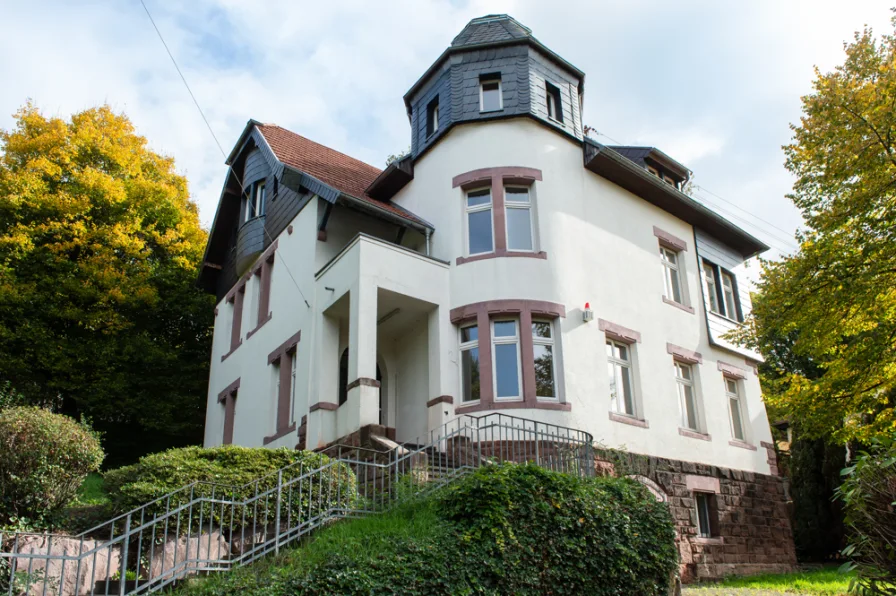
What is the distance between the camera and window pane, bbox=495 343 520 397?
15.1 meters

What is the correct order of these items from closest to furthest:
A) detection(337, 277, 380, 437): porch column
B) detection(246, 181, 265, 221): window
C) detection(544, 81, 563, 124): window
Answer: detection(337, 277, 380, 437): porch column < detection(544, 81, 563, 124): window < detection(246, 181, 265, 221): window

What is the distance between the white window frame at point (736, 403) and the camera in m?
19.4

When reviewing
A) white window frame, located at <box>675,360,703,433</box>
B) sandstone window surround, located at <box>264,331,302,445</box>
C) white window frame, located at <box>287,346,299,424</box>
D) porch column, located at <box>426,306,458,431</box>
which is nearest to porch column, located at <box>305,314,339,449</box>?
sandstone window surround, located at <box>264,331,302,445</box>

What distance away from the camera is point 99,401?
23.4m

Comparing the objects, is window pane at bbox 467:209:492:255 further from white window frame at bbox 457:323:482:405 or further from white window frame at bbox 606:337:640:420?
white window frame at bbox 606:337:640:420

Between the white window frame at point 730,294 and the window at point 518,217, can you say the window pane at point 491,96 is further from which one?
the white window frame at point 730,294

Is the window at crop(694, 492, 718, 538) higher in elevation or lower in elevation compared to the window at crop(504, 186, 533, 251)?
lower

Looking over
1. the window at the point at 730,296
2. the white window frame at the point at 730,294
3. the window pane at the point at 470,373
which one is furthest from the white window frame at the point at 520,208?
the window at the point at 730,296

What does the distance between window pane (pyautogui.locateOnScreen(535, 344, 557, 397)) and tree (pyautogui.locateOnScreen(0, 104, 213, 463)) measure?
13.8 metres

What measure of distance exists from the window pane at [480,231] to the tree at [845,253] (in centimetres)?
566

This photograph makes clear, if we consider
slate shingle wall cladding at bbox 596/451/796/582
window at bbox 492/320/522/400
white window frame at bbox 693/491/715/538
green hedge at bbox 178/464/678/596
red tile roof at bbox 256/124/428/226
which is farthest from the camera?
red tile roof at bbox 256/124/428/226

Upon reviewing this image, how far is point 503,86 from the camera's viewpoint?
18.0m

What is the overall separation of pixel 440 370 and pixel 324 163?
819 cm

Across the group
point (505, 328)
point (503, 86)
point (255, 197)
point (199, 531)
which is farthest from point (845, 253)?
point (255, 197)
